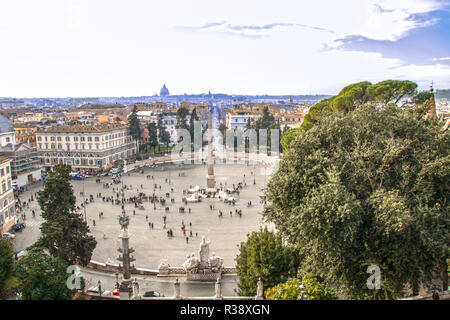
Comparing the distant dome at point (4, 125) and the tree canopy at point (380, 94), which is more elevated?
the tree canopy at point (380, 94)

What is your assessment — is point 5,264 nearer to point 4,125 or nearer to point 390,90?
point 390,90

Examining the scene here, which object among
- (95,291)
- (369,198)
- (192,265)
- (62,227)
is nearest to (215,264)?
(192,265)

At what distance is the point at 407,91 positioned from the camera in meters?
27.0

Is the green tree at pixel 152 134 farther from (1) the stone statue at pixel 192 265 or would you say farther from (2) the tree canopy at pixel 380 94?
(1) the stone statue at pixel 192 265

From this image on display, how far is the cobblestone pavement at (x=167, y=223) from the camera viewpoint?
22.5 m

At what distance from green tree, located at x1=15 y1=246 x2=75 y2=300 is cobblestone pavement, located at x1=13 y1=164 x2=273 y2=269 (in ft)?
23.5

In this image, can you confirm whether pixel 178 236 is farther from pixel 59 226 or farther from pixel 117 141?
pixel 117 141

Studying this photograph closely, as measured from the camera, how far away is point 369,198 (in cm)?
1192

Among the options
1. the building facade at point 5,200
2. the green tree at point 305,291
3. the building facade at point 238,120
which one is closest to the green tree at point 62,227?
the building facade at point 5,200

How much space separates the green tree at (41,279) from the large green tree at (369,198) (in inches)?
321

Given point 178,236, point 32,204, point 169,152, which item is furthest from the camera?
point 169,152

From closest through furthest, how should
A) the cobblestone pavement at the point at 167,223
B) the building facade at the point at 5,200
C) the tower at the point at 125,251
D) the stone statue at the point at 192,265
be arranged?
the tower at the point at 125,251 < the stone statue at the point at 192,265 < the cobblestone pavement at the point at 167,223 < the building facade at the point at 5,200

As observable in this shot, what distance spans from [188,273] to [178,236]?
6689 mm
